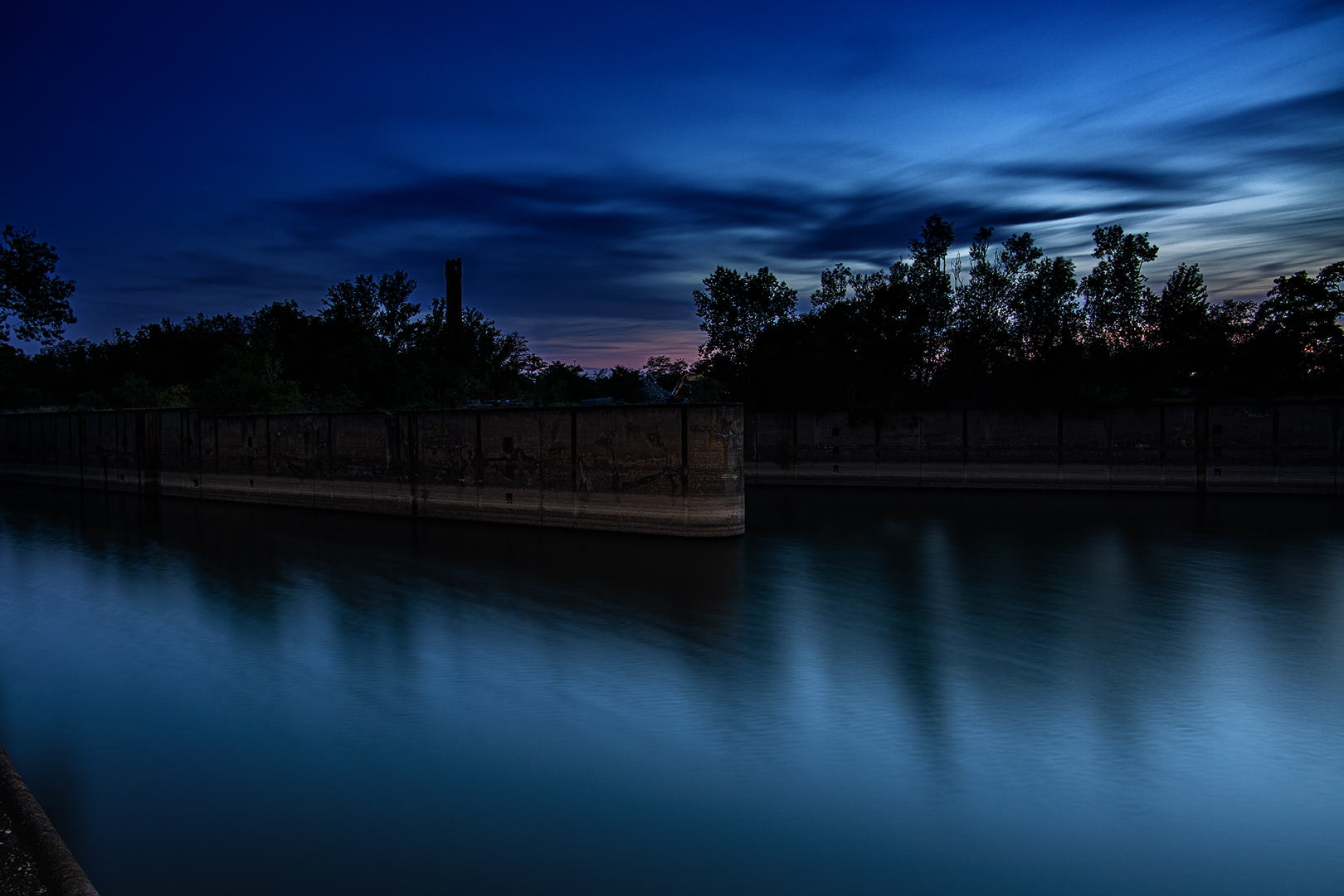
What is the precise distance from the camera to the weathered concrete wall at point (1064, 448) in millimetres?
30469

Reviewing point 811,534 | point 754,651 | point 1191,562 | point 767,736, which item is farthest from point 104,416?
point 1191,562

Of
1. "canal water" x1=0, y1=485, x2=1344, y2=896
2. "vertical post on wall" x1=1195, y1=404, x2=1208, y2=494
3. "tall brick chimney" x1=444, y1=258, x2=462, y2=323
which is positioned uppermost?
"tall brick chimney" x1=444, y1=258, x2=462, y2=323

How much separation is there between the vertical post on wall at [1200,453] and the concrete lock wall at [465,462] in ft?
68.1

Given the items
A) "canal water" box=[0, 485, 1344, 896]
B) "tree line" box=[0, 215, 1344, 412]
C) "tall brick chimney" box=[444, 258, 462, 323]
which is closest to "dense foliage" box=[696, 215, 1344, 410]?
"tree line" box=[0, 215, 1344, 412]

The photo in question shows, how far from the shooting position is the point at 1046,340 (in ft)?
118

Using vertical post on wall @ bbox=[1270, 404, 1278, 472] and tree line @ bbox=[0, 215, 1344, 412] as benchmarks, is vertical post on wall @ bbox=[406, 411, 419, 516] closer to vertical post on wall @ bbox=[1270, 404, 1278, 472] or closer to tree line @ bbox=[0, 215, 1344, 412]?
tree line @ bbox=[0, 215, 1344, 412]

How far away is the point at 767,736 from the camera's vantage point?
9.48m

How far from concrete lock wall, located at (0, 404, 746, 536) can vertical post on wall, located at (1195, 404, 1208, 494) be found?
20746 mm

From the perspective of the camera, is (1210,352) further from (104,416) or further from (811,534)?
(104,416)

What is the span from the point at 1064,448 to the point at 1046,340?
5.36 m

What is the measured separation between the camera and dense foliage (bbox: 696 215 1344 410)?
34312mm

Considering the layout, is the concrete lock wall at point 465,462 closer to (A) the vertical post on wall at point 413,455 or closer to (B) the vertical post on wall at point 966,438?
(A) the vertical post on wall at point 413,455

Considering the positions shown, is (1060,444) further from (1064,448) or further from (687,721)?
(687,721)

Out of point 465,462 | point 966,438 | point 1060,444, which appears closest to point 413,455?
point 465,462
